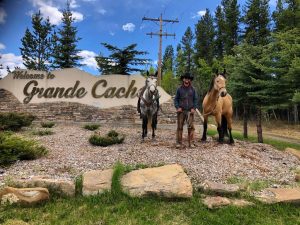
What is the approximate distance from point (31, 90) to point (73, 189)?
1508cm

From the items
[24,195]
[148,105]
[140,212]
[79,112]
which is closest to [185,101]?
[148,105]

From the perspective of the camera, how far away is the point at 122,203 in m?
5.84

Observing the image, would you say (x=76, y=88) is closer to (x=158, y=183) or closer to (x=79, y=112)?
(x=79, y=112)

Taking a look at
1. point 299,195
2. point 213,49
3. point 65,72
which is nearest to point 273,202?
point 299,195

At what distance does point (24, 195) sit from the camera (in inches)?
228

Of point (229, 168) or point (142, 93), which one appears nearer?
point (229, 168)

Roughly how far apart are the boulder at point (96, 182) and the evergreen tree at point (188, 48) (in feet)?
176

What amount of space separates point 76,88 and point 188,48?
4392 cm

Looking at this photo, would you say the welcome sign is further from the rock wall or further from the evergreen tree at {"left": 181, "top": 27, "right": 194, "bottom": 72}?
the evergreen tree at {"left": 181, "top": 27, "right": 194, "bottom": 72}

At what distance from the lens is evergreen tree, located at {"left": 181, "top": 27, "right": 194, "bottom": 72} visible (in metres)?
60.1

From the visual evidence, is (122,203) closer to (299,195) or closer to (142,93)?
(299,195)

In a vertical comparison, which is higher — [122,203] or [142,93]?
[142,93]

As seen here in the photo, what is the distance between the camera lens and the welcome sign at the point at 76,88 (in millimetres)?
19609

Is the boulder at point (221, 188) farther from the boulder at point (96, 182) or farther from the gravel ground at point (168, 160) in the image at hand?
the boulder at point (96, 182)
